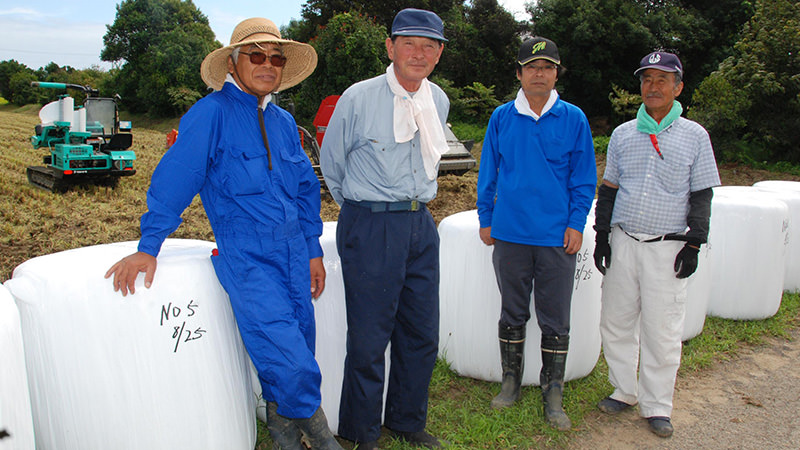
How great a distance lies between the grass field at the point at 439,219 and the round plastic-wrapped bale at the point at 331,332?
1.14ft

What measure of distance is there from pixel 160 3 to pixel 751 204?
3713 cm

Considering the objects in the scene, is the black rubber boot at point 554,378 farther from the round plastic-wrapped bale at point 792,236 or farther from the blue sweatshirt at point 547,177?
the round plastic-wrapped bale at point 792,236

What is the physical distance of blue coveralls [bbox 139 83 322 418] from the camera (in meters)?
2.20

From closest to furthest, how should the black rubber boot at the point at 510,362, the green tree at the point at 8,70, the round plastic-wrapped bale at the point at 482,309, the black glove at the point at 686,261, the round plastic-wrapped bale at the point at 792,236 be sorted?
the black glove at the point at 686,261 < the black rubber boot at the point at 510,362 < the round plastic-wrapped bale at the point at 482,309 < the round plastic-wrapped bale at the point at 792,236 < the green tree at the point at 8,70

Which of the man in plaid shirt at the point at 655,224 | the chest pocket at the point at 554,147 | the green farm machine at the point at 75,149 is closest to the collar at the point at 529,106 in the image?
the chest pocket at the point at 554,147

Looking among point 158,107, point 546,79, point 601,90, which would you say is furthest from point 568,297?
point 158,107

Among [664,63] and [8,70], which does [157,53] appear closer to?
[8,70]

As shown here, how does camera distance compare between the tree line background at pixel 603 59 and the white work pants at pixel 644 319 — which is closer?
the white work pants at pixel 644 319

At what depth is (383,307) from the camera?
2662 mm

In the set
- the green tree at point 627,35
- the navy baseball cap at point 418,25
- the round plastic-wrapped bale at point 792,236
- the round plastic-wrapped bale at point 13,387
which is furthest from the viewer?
the green tree at point 627,35

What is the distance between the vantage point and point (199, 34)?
34.5 meters

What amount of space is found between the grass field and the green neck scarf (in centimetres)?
155

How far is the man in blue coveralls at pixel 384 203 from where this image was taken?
2.63 metres

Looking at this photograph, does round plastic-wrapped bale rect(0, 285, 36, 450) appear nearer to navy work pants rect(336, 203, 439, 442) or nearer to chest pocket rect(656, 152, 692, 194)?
navy work pants rect(336, 203, 439, 442)
